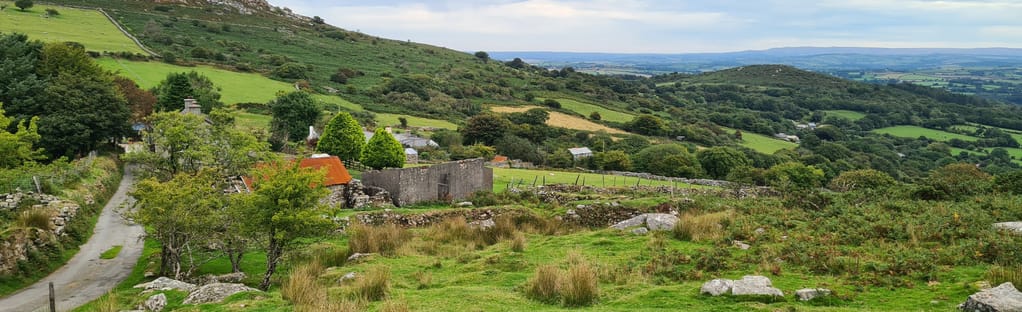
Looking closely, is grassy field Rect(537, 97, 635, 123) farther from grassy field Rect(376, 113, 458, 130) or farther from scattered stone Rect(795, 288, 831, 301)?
scattered stone Rect(795, 288, 831, 301)

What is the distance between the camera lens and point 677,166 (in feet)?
182

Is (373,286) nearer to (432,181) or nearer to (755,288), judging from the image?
(755,288)

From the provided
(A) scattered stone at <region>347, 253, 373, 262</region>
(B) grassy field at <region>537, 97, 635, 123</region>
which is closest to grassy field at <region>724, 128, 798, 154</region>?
(B) grassy field at <region>537, 97, 635, 123</region>

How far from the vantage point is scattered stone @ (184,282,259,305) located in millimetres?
12484

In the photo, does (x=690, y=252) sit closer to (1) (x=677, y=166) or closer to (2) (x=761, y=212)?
(2) (x=761, y=212)

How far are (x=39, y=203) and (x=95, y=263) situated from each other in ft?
16.2

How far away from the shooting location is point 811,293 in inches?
388

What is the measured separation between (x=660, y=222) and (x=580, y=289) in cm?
840

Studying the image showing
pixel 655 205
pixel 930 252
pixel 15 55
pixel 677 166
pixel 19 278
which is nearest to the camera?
pixel 930 252

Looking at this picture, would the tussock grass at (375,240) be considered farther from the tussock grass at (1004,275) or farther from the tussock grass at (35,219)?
the tussock grass at (1004,275)

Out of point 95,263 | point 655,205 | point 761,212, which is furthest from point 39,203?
point 761,212

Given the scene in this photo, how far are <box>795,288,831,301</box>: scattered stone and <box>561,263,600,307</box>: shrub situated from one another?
126 inches

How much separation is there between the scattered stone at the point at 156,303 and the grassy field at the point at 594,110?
91.6 meters

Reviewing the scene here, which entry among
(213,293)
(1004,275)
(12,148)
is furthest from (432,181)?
(1004,275)
